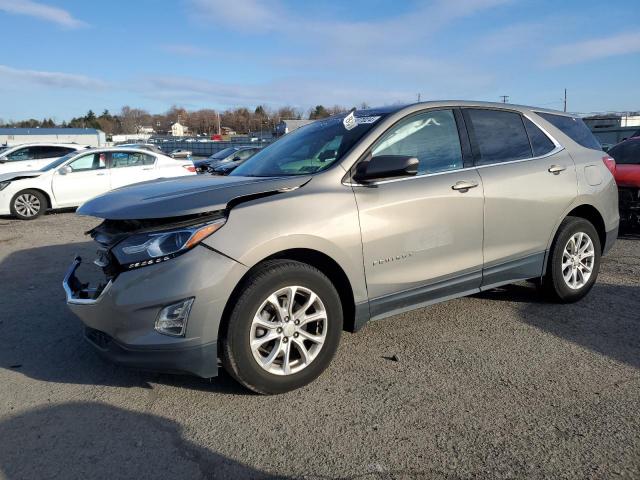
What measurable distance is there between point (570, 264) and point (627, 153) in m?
4.86

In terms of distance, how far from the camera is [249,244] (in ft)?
9.91

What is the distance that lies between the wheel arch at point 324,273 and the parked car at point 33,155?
14047 mm

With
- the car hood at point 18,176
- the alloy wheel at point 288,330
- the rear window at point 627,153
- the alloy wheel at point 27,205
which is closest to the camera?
the alloy wheel at point 288,330

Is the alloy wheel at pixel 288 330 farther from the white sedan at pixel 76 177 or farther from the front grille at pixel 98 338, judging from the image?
the white sedan at pixel 76 177

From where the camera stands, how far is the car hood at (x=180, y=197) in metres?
3.02

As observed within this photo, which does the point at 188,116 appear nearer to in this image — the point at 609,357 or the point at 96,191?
the point at 96,191

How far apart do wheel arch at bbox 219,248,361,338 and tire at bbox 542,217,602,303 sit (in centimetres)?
A: 215

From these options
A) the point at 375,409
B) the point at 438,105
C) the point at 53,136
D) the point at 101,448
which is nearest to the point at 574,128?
the point at 438,105

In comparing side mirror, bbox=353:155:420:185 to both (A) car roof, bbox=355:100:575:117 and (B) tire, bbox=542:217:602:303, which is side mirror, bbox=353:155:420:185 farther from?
(B) tire, bbox=542:217:602:303

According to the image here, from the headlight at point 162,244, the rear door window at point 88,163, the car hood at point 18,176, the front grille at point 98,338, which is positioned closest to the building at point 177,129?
the rear door window at point 88,163

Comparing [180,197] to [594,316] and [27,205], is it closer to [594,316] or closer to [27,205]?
[594,316]

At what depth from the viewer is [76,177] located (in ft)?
39.5

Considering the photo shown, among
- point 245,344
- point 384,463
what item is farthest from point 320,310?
point 384,463

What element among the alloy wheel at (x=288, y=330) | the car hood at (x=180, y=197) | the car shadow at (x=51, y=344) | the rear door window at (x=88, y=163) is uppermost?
the rear door window at (x=88, y=163)
